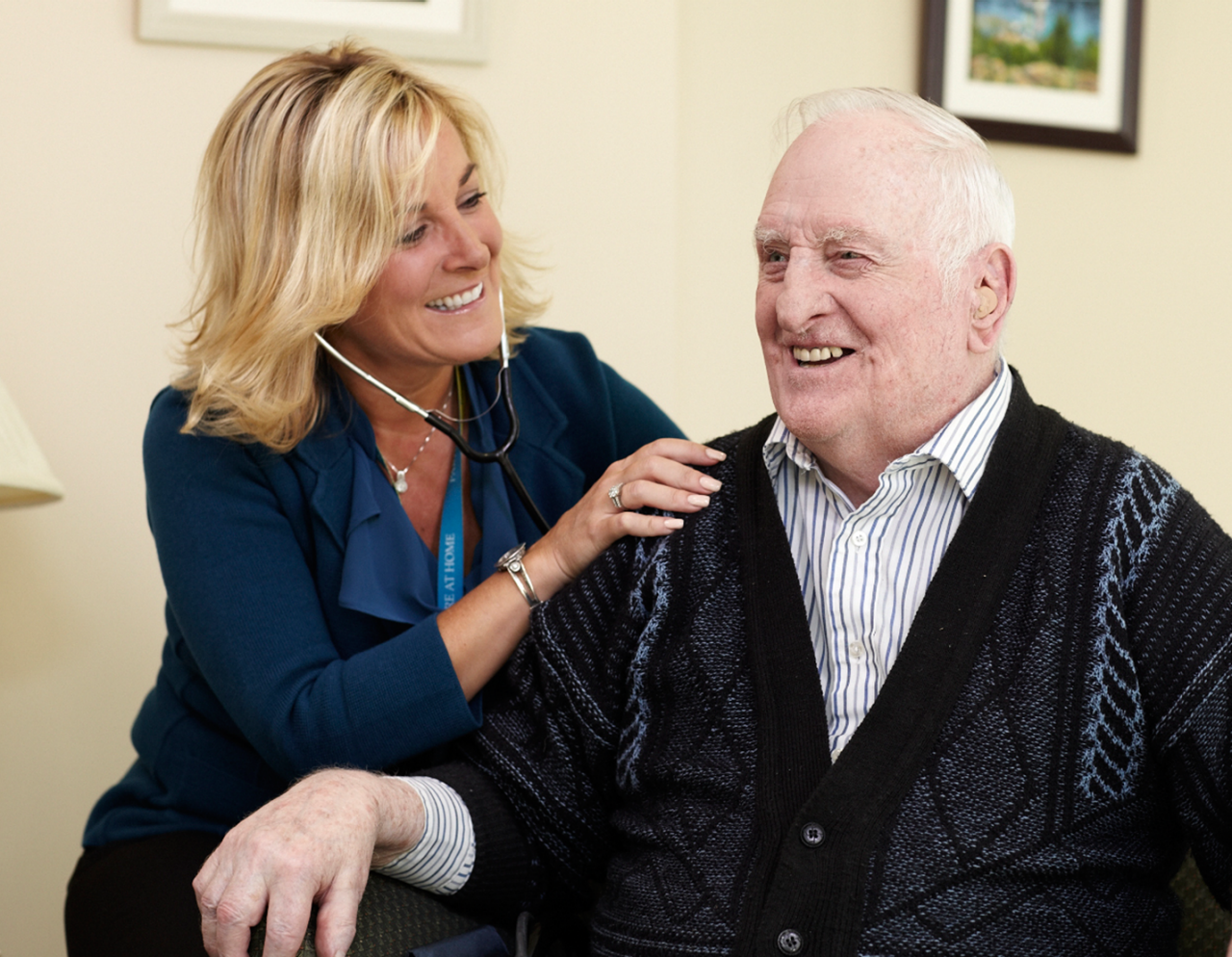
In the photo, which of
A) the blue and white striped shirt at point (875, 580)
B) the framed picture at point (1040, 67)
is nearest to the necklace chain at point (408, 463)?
the blue and white striped shirt at point (875, 580)

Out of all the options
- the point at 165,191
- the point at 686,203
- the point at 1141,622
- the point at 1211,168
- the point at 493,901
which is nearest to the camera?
the point at 1141,622

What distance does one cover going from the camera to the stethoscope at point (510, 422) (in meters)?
1.69

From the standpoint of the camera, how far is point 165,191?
7.24 feet

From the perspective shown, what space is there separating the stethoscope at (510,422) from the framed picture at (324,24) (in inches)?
26.6

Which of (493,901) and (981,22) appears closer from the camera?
(493,901)

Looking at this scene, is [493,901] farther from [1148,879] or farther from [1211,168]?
[1211,168]

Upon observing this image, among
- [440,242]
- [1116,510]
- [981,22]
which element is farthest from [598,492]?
[981,22]

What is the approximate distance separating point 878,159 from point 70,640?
1693 millimetres

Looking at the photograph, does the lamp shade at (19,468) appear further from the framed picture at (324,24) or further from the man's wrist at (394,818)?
the framed picture at (324,24)

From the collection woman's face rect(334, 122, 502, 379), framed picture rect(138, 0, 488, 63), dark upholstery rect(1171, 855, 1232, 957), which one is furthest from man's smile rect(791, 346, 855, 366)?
framed picture rect(138, 0, 488, 63)

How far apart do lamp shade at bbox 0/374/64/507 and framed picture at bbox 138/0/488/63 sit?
781mm

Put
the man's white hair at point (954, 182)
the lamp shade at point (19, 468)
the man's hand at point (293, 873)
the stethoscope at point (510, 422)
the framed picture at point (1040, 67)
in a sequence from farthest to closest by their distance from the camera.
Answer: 1. the framed picture at point (1040, 67)
2. the stethoscope at point (510, 422)
3. the lamp shade at point (19, 468)
4. the man's white hair at point (954, 182)
5. the man's hand at point (293, 873)

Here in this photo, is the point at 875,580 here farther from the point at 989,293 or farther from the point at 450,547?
the point at 450,547

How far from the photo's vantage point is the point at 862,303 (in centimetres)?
130
